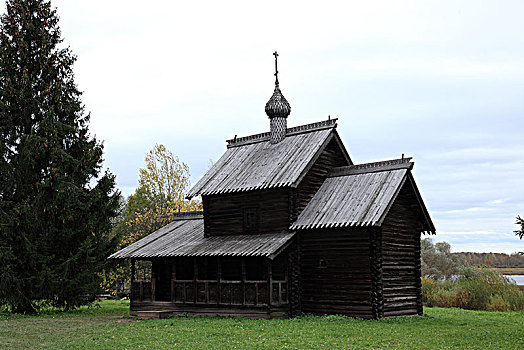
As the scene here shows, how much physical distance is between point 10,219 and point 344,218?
15.2 metres

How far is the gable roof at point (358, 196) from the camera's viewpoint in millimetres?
23672

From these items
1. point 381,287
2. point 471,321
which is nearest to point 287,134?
point 381,287

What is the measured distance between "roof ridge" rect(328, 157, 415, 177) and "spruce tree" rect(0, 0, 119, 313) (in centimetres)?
1169

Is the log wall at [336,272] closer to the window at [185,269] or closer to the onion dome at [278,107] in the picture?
the window at [185,269]

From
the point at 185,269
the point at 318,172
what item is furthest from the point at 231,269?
the point at 318,172

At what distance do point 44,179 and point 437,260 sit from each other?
30548 mm

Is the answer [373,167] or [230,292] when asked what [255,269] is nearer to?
[230,292]

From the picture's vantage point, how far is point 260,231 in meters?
26.6

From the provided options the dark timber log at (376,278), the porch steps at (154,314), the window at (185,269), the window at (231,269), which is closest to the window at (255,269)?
the window at (231,269)

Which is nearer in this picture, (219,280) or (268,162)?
(219,280)

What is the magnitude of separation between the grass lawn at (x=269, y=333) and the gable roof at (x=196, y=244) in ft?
8.90

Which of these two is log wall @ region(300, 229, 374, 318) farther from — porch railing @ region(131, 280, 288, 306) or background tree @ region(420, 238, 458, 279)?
background tree @ region(420, 238, 458, 279)

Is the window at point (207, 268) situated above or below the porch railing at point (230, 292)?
above

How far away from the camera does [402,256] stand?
25734 millimetres
